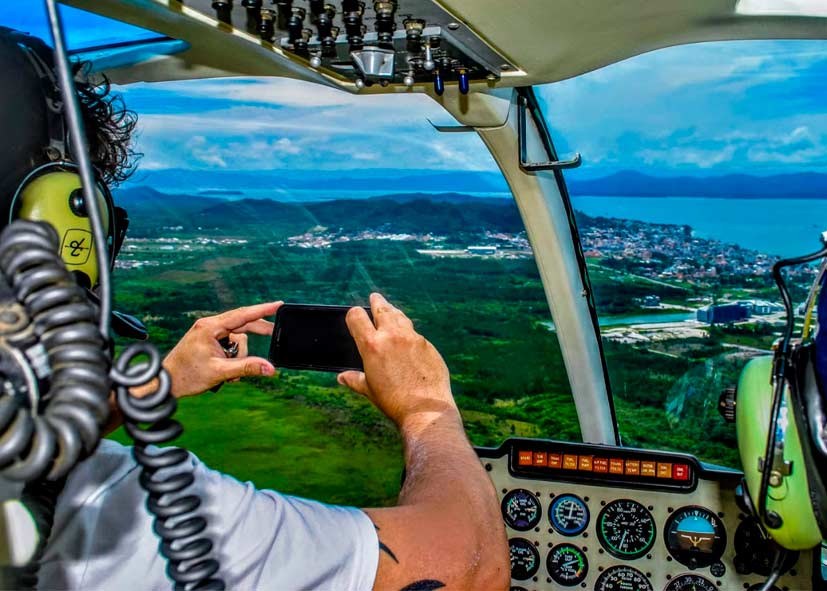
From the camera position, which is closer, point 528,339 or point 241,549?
point 241,549

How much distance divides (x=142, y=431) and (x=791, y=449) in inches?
36.6

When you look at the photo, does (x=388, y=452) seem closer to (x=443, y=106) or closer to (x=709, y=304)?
(x=709, y=304)

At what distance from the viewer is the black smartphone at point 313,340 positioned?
1275 millimetres

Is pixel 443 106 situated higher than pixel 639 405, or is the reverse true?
pixel 443 106

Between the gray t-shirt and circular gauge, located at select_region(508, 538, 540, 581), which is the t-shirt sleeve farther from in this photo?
circular gauge, located at select_region(508, 538, 540, 581)

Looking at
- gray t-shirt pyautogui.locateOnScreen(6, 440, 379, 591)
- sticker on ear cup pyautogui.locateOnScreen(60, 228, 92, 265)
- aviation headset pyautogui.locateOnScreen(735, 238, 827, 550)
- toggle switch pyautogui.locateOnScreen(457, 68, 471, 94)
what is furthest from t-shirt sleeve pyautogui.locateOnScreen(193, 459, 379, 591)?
toggle switch pyautogui.locateOnScreen(457, 68, 471, 94)

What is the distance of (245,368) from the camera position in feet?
4.03

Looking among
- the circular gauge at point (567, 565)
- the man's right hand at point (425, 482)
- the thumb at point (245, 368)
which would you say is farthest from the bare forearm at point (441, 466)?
the circular gauge at point (567, 565)

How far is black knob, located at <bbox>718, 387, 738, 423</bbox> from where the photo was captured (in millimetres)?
1267

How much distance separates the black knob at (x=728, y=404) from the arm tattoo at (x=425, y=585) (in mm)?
641

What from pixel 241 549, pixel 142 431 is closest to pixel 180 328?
pixel 241 549

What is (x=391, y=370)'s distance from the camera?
3.34 ft

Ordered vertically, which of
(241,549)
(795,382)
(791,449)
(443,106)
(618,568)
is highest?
(443,106)

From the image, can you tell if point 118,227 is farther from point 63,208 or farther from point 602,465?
point 602,465
